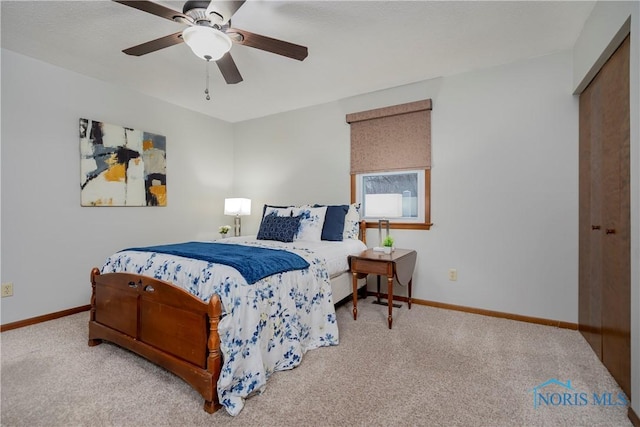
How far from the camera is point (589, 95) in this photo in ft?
7.91

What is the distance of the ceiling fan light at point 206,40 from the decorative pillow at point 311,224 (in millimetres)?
1810

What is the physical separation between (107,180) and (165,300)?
211 cm

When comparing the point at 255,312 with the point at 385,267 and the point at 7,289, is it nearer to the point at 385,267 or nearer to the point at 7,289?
the point at 385,267

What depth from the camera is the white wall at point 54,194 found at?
2.71 m

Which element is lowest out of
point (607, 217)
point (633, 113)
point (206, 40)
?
point (607, 217)

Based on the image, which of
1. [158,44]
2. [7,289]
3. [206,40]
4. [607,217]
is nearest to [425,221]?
[607,217]

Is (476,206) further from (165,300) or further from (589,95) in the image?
(165,300)

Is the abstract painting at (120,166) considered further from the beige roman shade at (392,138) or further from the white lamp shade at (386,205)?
the white lamp shade at (386,205)

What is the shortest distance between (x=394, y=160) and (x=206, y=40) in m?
2.25

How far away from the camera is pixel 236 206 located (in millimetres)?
4273

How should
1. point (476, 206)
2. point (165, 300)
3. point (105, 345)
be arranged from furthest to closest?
point (476, 206)
point (105, 345)
point (165, 300)

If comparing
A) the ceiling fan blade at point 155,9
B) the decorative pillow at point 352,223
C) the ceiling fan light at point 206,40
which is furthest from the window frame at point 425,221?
the ceiling fan blade at point 155,9

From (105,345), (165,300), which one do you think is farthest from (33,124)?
(165,300)

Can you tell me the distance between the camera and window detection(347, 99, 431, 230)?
3299mm
